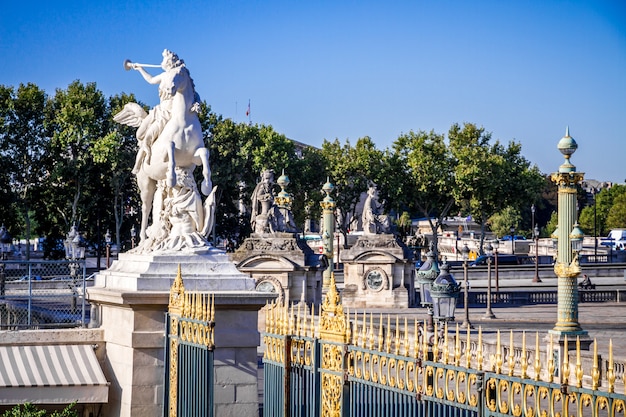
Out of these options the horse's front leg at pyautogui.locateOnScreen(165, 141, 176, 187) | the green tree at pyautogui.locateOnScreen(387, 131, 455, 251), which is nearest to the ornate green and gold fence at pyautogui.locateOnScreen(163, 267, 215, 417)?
the horse's front leg at pyautogui.locateOnScreen(165, 141, 176, 187)

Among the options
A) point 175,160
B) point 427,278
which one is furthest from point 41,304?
point 175,160

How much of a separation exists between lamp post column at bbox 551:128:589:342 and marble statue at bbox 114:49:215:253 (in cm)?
1617

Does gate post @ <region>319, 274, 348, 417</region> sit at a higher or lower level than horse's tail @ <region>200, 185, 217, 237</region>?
lower

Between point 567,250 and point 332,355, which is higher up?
point 567,250

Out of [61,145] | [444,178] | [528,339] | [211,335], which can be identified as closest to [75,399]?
[211,335]

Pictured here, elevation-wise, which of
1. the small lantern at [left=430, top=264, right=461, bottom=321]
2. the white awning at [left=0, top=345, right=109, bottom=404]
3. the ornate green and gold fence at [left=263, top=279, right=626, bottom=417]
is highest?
the small lantern at [left=430, top=264, right=461, bottom=321]

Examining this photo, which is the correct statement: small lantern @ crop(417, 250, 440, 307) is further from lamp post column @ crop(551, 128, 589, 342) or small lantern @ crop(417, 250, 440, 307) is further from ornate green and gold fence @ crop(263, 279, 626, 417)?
ornate green and gold fence @ crop(263, 279, 626, 417)

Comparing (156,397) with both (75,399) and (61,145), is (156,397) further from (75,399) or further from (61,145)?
(61,145)

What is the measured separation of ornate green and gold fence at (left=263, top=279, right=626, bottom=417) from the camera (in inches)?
254

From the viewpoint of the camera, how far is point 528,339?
1421 inches

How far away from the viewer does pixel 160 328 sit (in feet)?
39.2

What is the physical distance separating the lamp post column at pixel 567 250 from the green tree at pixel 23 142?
4300 cm

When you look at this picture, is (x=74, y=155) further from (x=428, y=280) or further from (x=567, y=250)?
(x=428, y=280)

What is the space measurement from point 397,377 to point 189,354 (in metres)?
3.20
